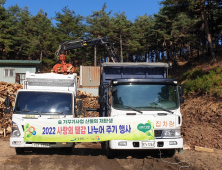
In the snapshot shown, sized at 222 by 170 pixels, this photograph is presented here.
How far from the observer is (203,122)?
11734mm

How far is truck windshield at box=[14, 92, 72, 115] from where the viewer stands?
7926mm

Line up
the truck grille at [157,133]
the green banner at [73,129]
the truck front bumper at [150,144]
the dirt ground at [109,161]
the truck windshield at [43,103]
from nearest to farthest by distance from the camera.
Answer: the dirt ground at [109,161]
the truck front bumper at [150,144]
the truck grille at [157,133]
the green banner at [73,129]
the truck windshield at [43,103]

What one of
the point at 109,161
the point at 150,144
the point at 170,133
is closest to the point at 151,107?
the point at 170,133

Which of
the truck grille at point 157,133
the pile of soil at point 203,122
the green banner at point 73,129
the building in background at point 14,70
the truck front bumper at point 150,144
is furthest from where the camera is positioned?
the building in background at point 14,70

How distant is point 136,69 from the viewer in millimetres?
10672

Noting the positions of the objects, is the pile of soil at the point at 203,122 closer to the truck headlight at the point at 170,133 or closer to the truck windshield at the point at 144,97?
the truck headlight at the point at 170,133

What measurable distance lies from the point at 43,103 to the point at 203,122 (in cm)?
800

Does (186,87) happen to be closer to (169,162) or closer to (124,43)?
(169,162)

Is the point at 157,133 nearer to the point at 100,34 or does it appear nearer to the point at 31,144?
the point at 31,144

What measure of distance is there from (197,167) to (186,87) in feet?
38.0

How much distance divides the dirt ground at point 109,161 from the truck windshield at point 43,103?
4.97ft

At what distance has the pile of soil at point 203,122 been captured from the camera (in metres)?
9.73

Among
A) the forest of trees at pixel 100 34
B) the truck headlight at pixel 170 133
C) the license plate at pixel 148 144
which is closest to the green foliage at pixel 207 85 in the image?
the truck headlight at pixel 170 133

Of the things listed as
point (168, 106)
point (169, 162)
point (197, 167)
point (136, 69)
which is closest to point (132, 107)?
point (168, 106)
